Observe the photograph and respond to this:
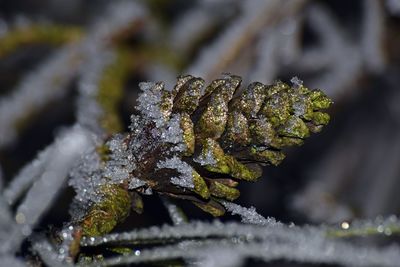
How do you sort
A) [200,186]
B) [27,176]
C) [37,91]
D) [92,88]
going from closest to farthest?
[200,186]
[27,176]
[92,88]
[37,91]

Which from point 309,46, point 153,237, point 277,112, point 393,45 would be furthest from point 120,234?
point 309,46

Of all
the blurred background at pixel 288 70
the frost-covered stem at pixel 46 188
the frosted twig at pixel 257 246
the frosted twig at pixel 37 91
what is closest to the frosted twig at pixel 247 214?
the frosted twig at pixel 257 246

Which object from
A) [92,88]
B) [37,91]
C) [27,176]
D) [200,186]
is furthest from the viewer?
[37,91]

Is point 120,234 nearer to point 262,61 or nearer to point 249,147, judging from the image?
point 249,147

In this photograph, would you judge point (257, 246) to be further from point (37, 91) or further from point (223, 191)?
point (37, 91)

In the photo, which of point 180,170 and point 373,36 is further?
point 373,36

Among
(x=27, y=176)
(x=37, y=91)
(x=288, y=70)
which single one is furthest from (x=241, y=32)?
(x=27, y=176)
